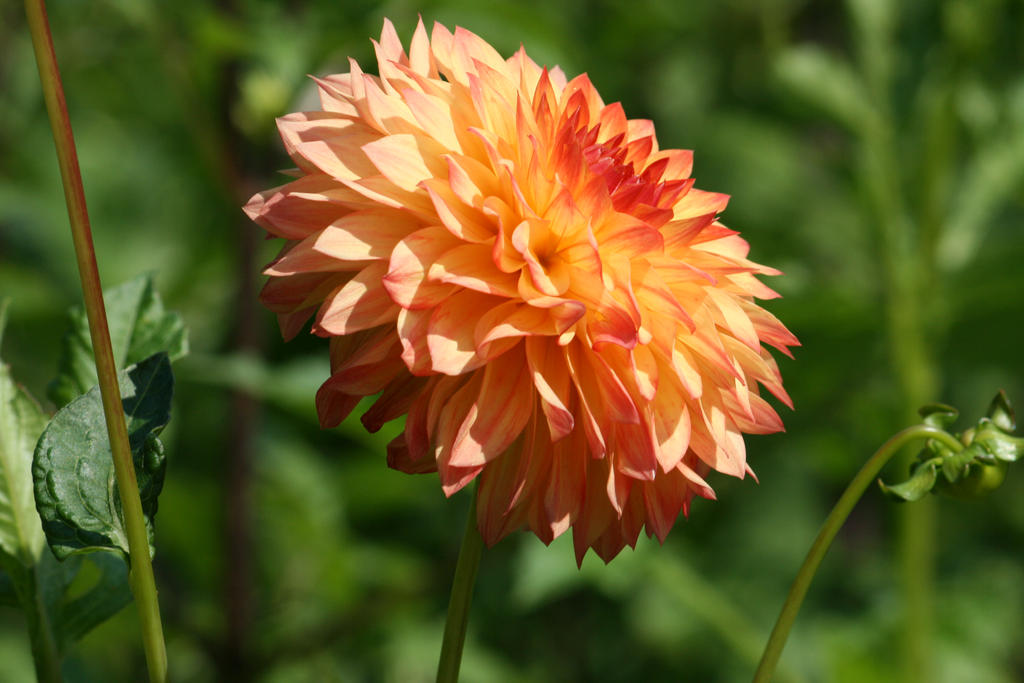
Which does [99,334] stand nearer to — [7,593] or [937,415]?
[7,593]

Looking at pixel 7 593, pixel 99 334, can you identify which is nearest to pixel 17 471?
pixel 7 593

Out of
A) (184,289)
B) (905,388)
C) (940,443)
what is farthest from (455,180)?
(184,289)

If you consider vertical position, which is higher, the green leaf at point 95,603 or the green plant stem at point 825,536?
the green plant stem at point 825,536

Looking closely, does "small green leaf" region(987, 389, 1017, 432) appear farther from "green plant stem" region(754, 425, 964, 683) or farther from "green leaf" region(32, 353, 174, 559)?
"green leaf" region(32, 353, 174, 559)

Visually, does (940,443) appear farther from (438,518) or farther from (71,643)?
(438,518)

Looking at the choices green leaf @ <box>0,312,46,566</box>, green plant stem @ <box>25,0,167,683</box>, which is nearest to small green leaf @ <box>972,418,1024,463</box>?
green plant stem @ <box>25,0,167,683</box>

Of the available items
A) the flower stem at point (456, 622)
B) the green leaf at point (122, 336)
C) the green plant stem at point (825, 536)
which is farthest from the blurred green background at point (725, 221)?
the green plant stem at point (825, 536)

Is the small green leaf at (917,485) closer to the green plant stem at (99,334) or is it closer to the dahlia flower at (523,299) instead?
the dahlia flower at (523,299)
